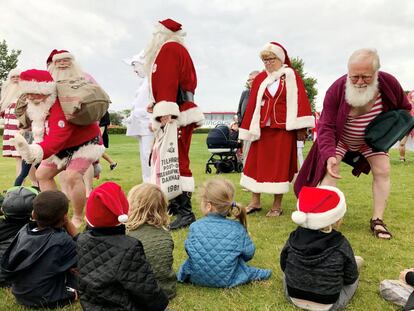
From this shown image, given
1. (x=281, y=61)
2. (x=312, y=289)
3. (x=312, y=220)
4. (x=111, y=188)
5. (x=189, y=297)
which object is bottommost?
(x=189, y=297)

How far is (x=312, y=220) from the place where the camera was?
2518 millimetres

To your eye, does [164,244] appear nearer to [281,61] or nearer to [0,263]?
[0,263]

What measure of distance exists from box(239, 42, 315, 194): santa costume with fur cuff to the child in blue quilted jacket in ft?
6.68

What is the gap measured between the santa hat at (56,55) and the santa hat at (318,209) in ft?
9.89

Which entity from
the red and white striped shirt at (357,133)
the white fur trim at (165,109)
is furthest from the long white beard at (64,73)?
the red and white striped shirt at (357,133)

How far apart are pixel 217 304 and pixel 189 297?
0.68ft

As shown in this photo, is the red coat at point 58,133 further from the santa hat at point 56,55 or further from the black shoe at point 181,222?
the black shoe at point 181,222

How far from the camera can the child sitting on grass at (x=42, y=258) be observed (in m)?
2.61

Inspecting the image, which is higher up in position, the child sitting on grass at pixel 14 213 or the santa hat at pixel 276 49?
the santa hat at pixel 276 49

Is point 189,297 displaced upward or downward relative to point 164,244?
downward

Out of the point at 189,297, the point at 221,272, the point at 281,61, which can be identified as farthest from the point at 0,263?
the point at 281,61

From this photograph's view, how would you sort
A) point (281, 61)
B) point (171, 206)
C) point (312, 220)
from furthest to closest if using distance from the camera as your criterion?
point (281, 61)
point (171, 206)
point (312, 220)

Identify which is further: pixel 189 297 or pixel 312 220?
pixel 189 297

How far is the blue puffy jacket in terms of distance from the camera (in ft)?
9.59
